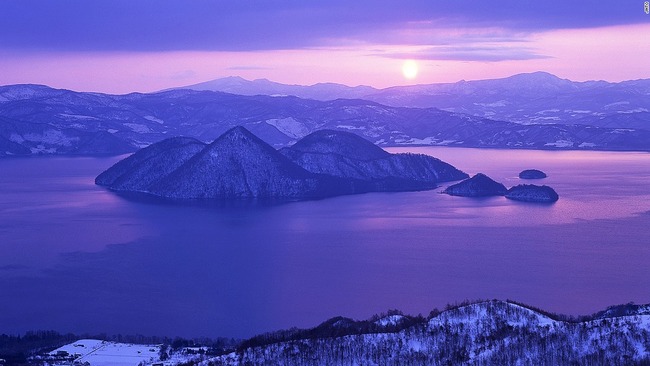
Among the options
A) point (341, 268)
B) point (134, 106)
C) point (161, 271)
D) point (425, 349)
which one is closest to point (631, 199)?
point (341, 268)

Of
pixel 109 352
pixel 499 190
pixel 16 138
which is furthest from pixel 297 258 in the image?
pixel 16 138

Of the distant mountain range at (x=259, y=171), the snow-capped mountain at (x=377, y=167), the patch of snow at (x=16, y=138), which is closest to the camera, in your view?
the distant mountain range at (x=259, y=171)

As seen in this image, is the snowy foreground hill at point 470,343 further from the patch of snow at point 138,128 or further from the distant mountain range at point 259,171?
the patch of snow at point 138,128

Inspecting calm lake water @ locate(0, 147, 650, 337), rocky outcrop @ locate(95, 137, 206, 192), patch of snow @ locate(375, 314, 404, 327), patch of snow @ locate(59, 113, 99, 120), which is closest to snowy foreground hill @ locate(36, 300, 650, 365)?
patch of snow @ locate(375, 314, 404, 327)

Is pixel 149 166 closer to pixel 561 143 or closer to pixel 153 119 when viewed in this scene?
pixel 561 143

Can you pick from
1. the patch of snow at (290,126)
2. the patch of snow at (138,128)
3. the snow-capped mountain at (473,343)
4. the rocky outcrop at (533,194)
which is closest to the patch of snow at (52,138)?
the patch of snow at (138,128)

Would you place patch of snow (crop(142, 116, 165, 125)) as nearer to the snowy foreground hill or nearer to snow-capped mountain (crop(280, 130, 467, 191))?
snow-capped mountain (crop(280, 130, 467, 191))
